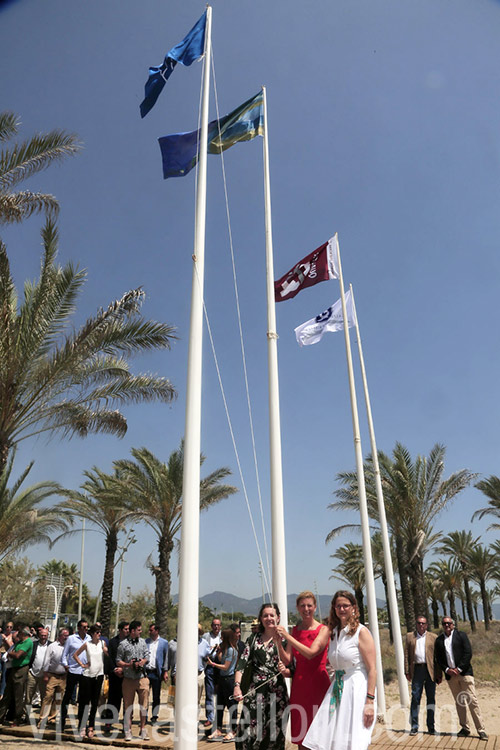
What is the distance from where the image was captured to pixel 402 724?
35.3 feet

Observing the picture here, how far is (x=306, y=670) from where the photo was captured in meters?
4.74

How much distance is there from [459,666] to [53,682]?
682cm

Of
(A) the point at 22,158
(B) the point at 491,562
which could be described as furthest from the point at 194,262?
(B) the point at 491,562

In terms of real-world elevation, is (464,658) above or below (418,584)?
below

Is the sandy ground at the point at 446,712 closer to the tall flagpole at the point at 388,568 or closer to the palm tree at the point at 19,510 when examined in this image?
the tall flagpole at the point at 388,568

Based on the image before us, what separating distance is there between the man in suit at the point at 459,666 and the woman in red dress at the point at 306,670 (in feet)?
16.9

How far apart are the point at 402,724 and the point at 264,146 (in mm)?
10690

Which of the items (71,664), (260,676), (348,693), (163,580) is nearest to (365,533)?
(71,664)

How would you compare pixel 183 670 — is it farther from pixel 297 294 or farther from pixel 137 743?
pixel 297 294

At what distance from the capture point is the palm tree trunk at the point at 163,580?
70.9 feet

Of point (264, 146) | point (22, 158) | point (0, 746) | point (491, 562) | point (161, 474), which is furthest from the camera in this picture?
point (491, 562)

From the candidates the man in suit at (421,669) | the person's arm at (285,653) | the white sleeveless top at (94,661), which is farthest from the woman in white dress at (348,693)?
the white sleeveless top at (94,661)

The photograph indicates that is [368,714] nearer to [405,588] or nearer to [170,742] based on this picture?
[170,742]

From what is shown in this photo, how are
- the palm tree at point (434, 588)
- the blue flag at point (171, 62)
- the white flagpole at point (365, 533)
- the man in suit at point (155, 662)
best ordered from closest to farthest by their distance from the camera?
the blue flag at point (171, 62) < the white flagpole at point (365, 533) < the man in suit at point (155, 662) < the palm tree at point (434, 588)
